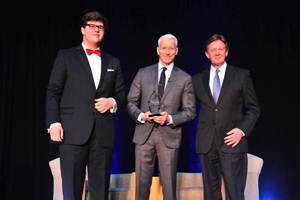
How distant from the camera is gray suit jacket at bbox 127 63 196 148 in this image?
3.77 metres

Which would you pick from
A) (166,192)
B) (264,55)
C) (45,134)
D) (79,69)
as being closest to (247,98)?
(166,192)

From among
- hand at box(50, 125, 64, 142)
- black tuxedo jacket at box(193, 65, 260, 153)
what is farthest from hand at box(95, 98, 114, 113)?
black tuxedo jacket at box(193, 65, 260, 153)

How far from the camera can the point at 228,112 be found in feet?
12.3

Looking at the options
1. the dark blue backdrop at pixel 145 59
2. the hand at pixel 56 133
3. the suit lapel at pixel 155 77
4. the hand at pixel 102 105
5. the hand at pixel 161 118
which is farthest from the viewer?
the dark blue backdrop at pixel 145 59

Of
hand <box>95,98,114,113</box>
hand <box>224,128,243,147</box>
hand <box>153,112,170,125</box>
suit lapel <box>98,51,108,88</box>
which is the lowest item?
hand <box>224,128,243,147</box>

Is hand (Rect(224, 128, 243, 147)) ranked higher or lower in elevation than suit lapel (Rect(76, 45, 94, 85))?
lower

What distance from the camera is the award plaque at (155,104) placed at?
12.3 feet

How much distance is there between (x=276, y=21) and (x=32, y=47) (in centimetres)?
308

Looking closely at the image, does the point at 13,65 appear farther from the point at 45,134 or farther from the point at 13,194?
the point at 13,194

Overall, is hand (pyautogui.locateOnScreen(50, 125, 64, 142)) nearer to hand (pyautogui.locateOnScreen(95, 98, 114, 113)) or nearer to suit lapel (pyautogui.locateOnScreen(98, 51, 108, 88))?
hand (pyautogui.locateOnScreen(95, 98, 114, 113))

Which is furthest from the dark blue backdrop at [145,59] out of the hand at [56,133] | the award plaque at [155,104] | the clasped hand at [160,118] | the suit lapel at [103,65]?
the hand at [56,133]

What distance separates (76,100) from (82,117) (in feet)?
0.46

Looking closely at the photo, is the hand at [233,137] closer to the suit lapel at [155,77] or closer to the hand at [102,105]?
the suit lapel at [155,77]

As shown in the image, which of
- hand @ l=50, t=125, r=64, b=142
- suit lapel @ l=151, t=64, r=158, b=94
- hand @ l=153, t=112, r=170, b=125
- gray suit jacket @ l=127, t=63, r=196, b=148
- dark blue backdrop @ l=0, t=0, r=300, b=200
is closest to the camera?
hand @ l=50, t=125, r=64, b=142
